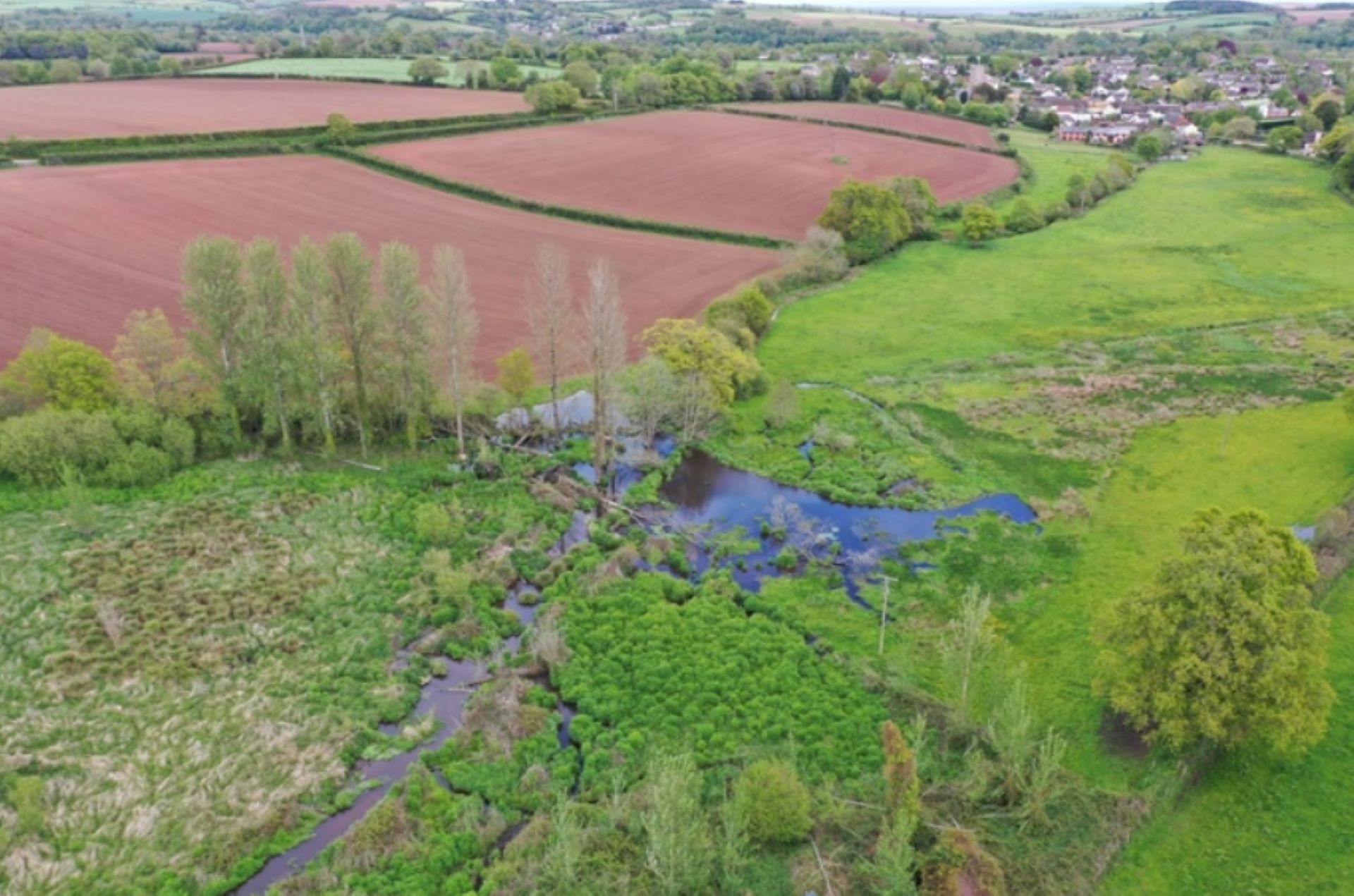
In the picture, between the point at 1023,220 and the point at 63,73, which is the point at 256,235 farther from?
the point at 63,73

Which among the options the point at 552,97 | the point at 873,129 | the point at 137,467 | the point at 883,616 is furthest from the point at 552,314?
the point at 873,129

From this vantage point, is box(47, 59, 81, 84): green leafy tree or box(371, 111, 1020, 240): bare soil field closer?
box(371, 111, 1020, 240): bare soil field

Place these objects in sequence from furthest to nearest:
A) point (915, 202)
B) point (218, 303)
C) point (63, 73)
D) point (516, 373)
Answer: point (63, 73)
point (915, 202)
point (516, 373)
point (218, 303)

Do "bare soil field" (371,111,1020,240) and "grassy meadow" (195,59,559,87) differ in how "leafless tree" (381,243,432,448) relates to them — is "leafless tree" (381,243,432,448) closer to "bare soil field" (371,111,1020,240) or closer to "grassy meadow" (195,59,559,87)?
"bare soil field" (371,111,1020,240)

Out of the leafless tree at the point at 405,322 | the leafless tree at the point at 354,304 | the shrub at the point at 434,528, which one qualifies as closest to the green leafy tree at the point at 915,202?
the leafless tree at the point at 405,322

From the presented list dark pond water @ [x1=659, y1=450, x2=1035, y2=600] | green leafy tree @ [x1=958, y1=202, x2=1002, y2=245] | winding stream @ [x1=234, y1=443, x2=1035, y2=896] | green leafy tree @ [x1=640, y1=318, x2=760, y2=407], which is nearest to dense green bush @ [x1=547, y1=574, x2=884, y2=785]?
winding stream @ [x1=234, y1=443, x2=1035, y2=896]

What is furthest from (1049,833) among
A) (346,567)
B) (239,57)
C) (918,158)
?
(239,57)
